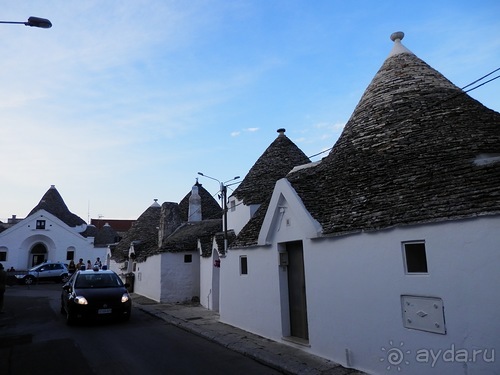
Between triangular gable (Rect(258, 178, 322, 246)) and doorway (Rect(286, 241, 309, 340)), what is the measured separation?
38 centimetres

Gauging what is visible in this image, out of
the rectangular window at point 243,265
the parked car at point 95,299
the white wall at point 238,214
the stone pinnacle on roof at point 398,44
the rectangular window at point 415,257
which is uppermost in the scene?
the stone pinnacle on roof at point 398,44

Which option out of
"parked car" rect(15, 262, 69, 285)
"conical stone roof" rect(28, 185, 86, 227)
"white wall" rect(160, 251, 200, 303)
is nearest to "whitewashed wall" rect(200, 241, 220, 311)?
"white wall" rect(160, 251, 200, 303)

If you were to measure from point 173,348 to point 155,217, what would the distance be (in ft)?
81.4

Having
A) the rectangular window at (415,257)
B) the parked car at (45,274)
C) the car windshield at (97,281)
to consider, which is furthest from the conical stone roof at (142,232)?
the rectangular window at (415,257)

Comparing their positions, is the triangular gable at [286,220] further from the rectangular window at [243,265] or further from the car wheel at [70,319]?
the car wheel at [70,319]

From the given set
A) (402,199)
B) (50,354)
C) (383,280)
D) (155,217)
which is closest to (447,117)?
(402,199)

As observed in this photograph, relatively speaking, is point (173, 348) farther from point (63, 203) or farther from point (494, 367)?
point (63, 203)

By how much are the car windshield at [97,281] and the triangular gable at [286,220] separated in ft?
19.3

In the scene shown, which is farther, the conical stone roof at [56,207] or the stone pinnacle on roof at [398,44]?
the conical stone roof at [56,207]

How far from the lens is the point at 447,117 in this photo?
8.07 metres

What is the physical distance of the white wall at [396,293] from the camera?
16.3 ft

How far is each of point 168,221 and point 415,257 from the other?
704 inches

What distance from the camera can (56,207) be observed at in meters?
45.2

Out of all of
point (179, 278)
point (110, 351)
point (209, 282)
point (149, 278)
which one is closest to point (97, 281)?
point (110, 351)
